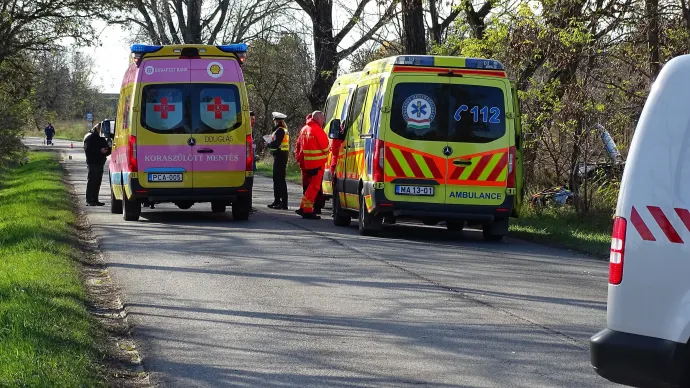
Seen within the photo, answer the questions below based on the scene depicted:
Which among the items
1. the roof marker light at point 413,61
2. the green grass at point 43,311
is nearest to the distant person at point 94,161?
the green grass at point 43,311

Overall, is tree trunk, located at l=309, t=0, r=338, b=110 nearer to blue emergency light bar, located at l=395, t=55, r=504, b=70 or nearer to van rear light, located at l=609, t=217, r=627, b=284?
blue emergency light bar, located at l=395, t=55, r=504, b=70

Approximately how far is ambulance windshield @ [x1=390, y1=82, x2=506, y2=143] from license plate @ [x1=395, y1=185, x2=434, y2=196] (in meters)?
0.65

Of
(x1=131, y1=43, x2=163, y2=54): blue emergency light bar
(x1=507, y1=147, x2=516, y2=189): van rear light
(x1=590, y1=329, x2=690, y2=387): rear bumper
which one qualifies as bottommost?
(x1=590, y1=329, x2=690, y2=387): rear bumper

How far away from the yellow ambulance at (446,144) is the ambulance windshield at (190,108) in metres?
3.43

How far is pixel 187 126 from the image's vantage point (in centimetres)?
1762

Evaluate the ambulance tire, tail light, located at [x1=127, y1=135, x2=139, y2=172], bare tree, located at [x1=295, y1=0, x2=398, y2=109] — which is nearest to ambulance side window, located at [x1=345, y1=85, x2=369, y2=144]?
tail light, located at [x1=127, y1=135, x2=139, y2=172]

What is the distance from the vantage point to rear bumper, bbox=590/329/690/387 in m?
5.28

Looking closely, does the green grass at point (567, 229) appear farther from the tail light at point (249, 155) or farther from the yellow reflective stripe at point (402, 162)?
the tail light at point (249, 155)

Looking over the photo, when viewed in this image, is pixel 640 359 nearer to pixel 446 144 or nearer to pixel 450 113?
pixel 446 144

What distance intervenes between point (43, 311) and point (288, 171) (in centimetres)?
2799

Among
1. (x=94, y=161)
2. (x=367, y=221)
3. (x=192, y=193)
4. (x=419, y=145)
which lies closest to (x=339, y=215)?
(x=367, y=221)

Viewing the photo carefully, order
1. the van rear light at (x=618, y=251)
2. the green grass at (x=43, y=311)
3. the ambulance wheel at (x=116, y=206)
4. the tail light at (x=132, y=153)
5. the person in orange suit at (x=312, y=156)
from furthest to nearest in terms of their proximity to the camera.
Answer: the ambulance wheel at (x=116, y=206) → the person in orange suit at (x=312, y=156) → the tail light at (x=132, y=153) → the green grass at (x=43, y=311) → the van rear light at (x=618, y=251)

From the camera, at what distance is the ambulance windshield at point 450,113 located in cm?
1503

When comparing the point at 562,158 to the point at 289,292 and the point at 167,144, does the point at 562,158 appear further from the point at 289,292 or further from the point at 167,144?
the point at 289,292
